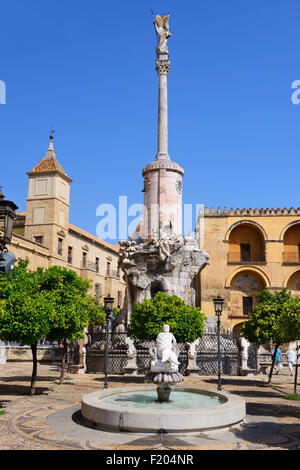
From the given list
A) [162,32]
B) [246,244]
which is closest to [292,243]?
[246,244]

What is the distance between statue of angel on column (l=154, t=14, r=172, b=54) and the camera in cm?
2541


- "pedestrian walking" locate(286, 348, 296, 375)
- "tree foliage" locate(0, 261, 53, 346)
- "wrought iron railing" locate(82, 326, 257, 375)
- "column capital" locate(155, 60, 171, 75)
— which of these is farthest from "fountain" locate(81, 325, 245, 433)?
"column capital" locate(155, 60, 171, 75)

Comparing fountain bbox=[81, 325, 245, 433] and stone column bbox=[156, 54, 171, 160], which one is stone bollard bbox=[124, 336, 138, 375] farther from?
stone column bbox=[156, 54, 171, 160]

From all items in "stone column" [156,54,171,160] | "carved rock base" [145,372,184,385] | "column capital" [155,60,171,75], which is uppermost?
"column capital" [155,60,171,75]

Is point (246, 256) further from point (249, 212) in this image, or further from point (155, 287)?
point (155, 287)

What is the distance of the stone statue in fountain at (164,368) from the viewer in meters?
8.59

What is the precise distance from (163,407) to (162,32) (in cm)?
2396

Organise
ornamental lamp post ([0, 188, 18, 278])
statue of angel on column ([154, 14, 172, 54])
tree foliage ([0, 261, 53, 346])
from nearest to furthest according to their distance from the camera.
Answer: ornamental lamp post ([0, 188, 18, 278]) → tree foliage ([0, 261, 53, 346]) → statue of angel on column ([154, 14, 172, 54])

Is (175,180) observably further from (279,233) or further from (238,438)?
(279,233)

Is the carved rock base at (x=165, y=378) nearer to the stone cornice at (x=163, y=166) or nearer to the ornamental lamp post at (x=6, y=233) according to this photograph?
the ornamental lamp post at (x=6, y=233)

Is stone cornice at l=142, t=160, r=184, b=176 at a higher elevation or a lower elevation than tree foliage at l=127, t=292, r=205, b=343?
higher

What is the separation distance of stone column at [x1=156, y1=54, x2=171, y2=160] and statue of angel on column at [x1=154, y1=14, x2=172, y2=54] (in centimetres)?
95

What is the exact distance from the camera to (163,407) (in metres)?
8.11
